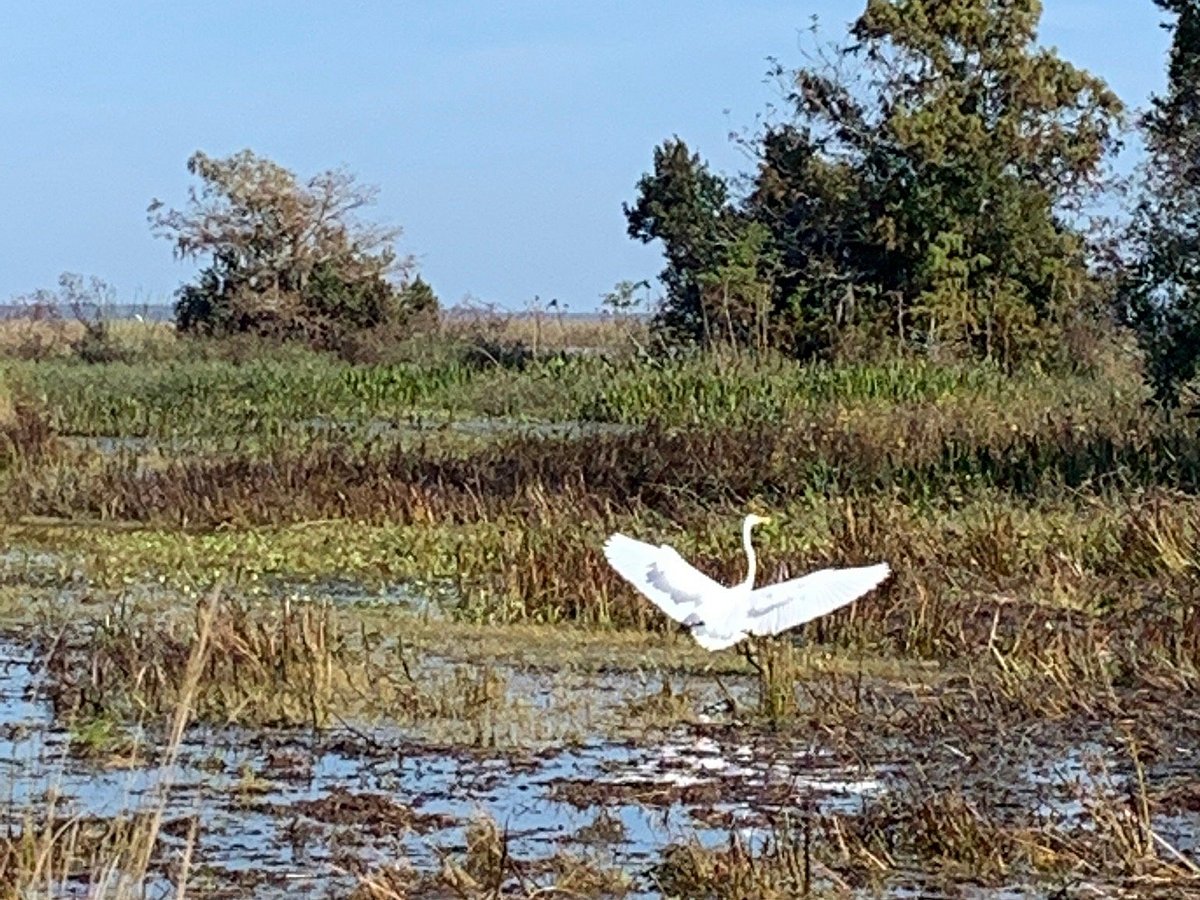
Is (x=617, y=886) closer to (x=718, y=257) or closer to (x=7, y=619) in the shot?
(x=7, y=619)

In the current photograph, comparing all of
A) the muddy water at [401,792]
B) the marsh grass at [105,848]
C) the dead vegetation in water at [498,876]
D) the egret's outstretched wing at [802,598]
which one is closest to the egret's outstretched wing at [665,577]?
the egret's outstretched wing at [802,598]

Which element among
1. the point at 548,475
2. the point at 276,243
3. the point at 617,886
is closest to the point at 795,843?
the point at 617,886

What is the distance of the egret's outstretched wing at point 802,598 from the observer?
28.4ft

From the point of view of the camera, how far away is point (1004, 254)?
31.2m

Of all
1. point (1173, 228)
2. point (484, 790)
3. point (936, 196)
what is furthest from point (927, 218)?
point (484, 790)

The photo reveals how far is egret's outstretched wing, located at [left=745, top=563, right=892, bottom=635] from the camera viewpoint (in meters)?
8.65

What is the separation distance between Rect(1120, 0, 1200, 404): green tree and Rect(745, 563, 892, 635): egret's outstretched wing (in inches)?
372

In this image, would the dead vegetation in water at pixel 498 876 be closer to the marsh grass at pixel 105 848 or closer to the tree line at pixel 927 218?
the marsh grass at pixel 105 848

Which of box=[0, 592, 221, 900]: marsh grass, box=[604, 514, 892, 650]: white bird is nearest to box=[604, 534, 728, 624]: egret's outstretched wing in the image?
box=[604, 514, 892, 650]: white bird

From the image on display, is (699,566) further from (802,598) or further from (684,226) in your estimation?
(684,226)

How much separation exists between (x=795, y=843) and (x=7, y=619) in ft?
21.1

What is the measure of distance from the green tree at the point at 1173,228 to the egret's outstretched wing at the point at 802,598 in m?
9.45

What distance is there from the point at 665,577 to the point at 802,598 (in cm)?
56

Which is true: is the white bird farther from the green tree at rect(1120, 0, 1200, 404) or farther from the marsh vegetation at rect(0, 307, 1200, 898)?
the green tree at rect(1120, 0, 1200, 404)
